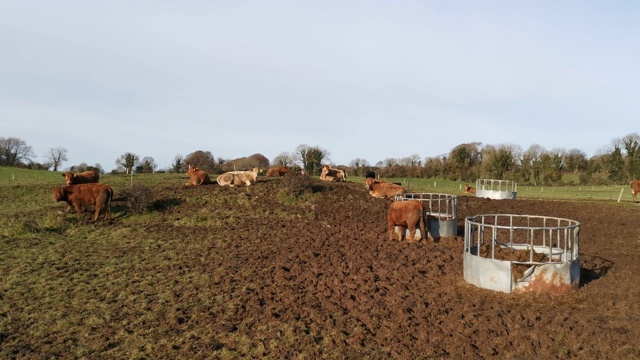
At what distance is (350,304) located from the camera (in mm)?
8344

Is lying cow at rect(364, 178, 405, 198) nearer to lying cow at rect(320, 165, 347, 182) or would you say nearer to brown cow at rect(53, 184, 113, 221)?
lying cow at rect(320, 165, 347, 182)

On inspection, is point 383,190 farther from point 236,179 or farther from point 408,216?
point 408,216

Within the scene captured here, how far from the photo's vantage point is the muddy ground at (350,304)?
6.61 meters

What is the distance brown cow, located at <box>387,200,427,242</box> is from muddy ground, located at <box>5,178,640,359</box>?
505 mm

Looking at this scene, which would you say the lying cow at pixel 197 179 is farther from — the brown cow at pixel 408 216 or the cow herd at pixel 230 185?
the brown cow at pixel 408 216

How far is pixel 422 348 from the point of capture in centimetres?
656

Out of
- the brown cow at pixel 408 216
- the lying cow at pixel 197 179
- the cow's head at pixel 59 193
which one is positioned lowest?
the brown cow at pixel 408 216

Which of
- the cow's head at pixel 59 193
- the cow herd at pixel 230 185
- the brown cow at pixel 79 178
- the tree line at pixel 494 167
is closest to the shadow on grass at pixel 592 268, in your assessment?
the cow herd at pixel 230 185

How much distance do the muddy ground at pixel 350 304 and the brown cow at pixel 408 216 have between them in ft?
1.66

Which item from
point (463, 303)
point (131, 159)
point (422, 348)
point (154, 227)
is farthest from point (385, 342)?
→ point (131, 159)

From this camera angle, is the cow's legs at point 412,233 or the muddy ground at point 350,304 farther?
the cow's legs at point 412,233

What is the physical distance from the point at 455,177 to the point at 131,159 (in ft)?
130

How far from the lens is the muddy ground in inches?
260

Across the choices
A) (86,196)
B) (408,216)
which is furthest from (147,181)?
(408,216)
